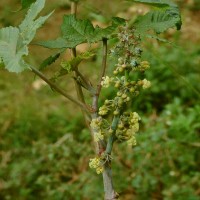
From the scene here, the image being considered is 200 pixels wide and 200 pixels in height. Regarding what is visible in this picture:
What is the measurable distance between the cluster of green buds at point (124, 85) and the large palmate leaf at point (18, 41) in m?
0.15

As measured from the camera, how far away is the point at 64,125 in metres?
3.16

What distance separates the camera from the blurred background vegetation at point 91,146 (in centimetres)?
236

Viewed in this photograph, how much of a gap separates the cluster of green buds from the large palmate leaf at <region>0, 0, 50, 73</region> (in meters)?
0.15

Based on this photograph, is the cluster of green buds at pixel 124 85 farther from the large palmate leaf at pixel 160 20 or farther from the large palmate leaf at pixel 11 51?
the large palmate leaf at pixel 11 51

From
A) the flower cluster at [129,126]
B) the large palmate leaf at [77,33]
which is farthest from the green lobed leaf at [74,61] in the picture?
the flower cluster at [129,126]

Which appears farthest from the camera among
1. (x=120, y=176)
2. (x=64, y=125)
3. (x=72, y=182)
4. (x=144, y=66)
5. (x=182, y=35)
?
(x=182, y=35)

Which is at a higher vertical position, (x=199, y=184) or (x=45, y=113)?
→ (x=45, y=113)

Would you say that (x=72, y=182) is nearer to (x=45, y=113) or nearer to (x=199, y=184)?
(x=199, y=184)

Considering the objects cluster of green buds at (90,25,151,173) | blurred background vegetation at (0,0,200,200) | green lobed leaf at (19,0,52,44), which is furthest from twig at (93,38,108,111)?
blurred background vegetation at (0,0,200,200)

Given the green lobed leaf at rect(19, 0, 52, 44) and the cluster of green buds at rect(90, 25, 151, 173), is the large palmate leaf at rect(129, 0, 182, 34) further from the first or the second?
the green lobed leaf at rect(19, 0, 52, 44)

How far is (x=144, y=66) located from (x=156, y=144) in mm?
1562

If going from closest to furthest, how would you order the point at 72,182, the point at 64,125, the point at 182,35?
the point at 72,182, the point at 64,125, the point at 182,35

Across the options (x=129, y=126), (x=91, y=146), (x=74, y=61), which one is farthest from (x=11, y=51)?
(x=91, y=146)

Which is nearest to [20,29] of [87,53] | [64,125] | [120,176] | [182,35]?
[87,53]
